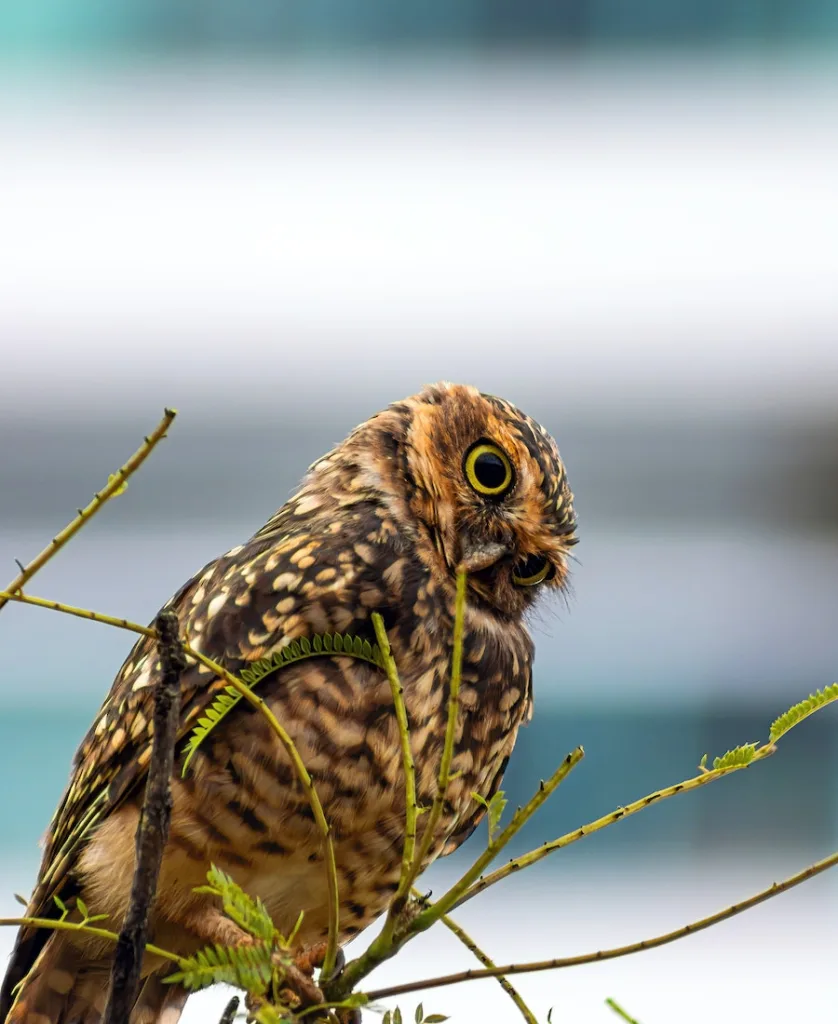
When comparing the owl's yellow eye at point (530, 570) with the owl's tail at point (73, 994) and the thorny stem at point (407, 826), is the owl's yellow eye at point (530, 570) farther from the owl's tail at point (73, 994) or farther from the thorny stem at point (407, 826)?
the thorny stem at point (407, 826)

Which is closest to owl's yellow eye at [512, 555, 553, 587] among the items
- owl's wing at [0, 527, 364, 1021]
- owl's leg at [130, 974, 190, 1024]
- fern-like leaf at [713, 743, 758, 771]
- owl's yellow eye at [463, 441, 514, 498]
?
owl's yellow eye at [463, 441, 514, 498]

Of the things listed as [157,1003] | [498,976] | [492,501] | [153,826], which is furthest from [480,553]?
[153,826]

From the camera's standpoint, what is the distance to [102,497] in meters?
1.09

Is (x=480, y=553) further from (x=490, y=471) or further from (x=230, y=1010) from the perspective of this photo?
(x=230, y=1010)

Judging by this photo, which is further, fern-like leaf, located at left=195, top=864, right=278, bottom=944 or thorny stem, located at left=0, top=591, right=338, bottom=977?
fern-like leaf, located at left=195, top=864, right=278, bottom=944

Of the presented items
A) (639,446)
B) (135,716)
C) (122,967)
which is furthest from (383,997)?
(639,446)

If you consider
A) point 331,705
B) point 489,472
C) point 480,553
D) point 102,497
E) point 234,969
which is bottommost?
point 234,969

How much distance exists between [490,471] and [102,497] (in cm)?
112

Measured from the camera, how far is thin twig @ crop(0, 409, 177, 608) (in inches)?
41.3

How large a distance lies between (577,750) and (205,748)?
2.88ft

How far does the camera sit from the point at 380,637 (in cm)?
119

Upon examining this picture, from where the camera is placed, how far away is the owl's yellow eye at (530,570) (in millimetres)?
2174

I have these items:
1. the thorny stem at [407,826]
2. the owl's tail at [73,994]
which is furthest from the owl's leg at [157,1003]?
the thorny stem at [407,826]

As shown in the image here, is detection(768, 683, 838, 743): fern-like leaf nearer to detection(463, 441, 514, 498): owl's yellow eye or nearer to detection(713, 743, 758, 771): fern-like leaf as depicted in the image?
detection(713, 743, 758, 771): fern-like leaf
